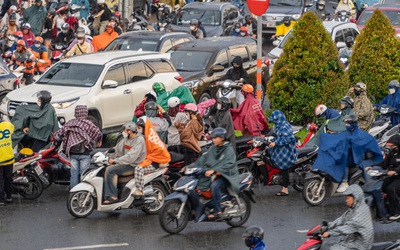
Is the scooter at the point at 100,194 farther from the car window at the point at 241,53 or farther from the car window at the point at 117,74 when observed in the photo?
the car window at the point at 241,53

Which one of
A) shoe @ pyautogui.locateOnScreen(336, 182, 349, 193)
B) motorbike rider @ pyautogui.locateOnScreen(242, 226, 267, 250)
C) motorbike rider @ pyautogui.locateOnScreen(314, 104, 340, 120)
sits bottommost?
shoe @ pyautogui.locateOnScreen(336, 182, 349, 193)

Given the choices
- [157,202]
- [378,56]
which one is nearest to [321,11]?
[378,56]

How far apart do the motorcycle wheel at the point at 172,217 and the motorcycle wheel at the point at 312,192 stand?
2404mm

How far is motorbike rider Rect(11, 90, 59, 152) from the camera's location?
715 inches

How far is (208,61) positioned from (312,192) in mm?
7990

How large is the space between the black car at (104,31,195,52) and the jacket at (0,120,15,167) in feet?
30.0

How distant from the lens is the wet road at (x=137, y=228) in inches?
585

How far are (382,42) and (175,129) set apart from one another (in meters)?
6.45

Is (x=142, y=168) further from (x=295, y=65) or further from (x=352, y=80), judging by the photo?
(x=352, y=80)

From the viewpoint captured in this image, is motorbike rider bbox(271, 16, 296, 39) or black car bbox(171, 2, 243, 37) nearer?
motorbike rider bbox(271, 16, 296, 39)

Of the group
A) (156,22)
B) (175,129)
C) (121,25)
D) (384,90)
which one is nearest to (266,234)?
(175,129)

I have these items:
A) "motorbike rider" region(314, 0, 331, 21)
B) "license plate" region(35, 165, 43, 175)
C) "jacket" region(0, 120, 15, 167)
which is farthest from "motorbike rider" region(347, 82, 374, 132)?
"motorbike rider" region(314, 0, 331, 21)

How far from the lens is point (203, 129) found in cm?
1803

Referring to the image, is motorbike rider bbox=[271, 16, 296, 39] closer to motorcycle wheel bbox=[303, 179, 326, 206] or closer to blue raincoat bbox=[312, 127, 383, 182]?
motorcycle wheel bbox=[303, 179, 326, 206]
